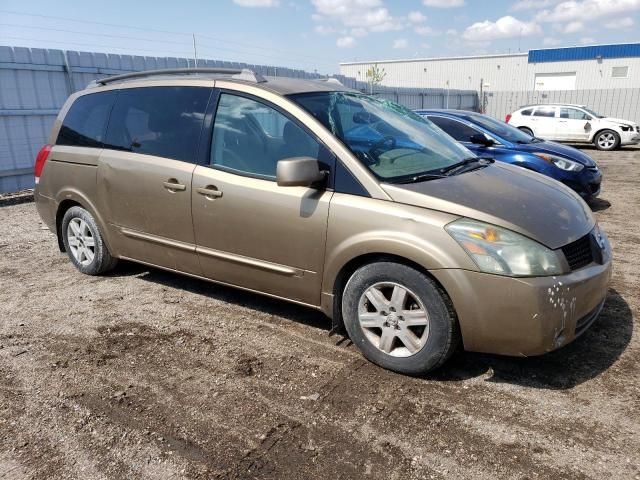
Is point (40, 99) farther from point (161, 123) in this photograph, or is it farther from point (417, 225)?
point (417, 225)

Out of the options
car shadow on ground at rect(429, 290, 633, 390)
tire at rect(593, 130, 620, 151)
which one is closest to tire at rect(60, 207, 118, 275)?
car shadow on ground at rect(429, 290, 633, 390)

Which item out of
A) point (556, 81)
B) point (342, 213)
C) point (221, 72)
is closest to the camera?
point (342, 213)

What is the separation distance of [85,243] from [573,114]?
56.8 feet

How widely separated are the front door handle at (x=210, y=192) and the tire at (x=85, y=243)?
152 cm

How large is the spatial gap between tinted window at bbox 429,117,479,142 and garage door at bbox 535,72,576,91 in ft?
113

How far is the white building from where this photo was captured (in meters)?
34.7

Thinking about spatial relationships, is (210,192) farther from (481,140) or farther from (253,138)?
(481,140)

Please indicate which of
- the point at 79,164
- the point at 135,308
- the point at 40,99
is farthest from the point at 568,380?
the point at 40,99

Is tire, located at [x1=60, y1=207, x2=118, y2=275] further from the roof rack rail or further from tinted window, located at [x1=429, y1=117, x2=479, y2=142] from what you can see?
tinted window, located at [x1=429, y1=117, x2=479, y2=142]

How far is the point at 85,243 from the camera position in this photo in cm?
486

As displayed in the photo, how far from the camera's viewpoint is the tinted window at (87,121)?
179 inches

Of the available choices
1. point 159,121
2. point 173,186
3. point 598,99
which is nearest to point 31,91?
point 159,121

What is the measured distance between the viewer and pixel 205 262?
3904 millimetres

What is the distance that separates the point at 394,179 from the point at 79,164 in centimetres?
301
